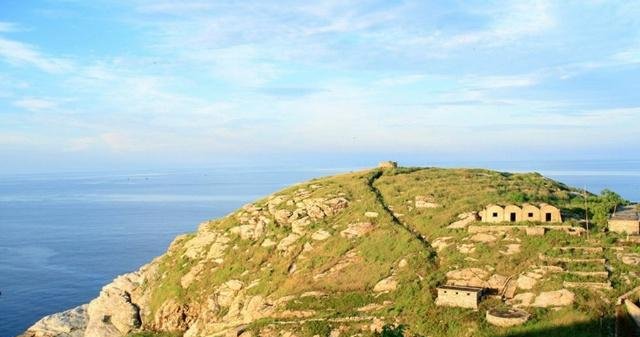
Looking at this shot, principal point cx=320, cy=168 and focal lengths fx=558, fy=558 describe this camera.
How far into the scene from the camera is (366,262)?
52.0m

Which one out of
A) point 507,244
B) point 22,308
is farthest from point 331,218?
point 22,308

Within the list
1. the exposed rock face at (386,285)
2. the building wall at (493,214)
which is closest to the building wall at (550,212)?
the building wall at (493,214)

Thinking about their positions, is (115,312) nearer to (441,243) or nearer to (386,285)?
(386,285)

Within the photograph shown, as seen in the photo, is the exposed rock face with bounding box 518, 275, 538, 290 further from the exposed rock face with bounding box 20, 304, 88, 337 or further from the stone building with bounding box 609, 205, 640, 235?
the exposed rock face with bounding box 20, 304, 88, 337

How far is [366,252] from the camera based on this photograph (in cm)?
5341

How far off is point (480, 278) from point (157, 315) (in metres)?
32.9

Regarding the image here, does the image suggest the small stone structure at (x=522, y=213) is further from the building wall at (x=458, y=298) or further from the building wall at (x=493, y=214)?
the building wall at (x=458, y=298)

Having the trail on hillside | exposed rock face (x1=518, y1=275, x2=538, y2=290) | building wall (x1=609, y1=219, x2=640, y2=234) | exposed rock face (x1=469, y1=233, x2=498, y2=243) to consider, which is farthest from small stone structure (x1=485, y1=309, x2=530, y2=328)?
building wall (x1=609, y1=219, x2=640, y2=234)

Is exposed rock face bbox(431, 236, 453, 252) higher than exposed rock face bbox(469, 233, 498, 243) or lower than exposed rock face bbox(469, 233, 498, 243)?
lower

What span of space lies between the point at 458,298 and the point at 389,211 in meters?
19.0

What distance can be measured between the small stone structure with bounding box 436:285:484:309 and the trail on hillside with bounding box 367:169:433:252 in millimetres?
7926

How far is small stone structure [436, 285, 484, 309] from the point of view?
138 feet

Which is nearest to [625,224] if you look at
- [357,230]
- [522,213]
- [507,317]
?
[522,213]

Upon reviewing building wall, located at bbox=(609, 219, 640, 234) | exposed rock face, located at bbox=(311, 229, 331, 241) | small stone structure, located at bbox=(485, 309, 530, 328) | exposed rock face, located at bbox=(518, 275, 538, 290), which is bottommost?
small stone structure, located at bbox=(485, 309, 530, 328)
